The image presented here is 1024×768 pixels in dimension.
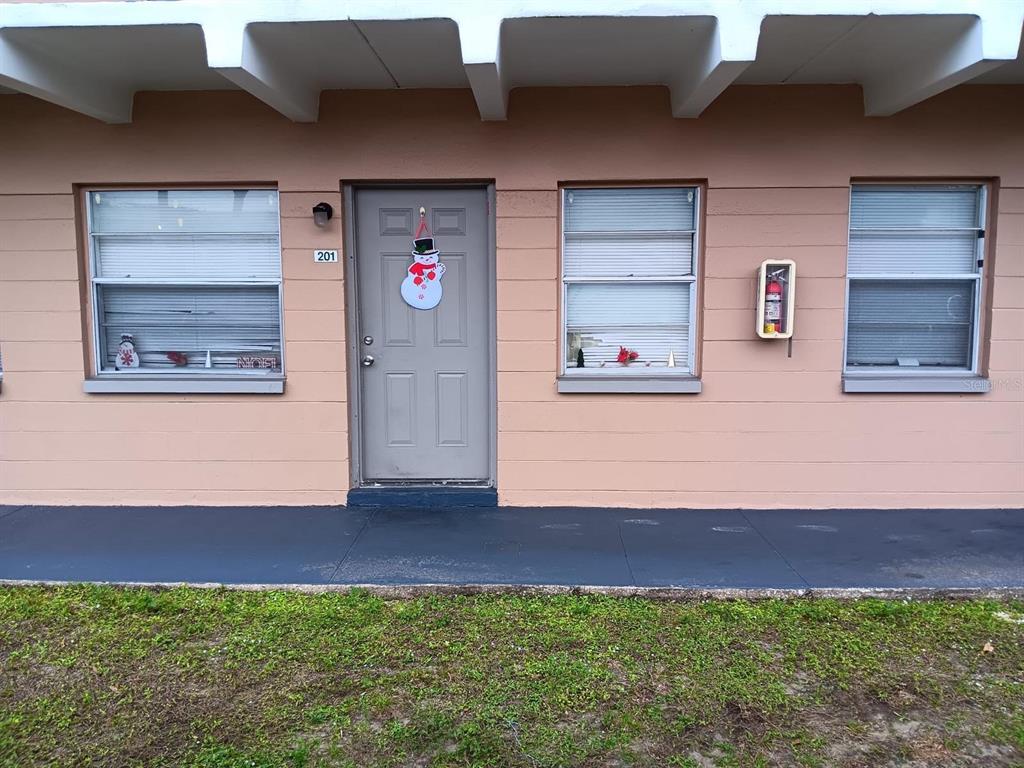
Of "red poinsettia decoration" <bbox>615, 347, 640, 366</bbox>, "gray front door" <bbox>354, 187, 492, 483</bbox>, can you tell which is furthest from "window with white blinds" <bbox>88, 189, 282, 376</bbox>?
"red poinsettia decoration" <bbox>615, 347, 640, 366</bbox>

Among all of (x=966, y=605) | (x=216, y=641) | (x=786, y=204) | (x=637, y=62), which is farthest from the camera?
(x=786, y=204)

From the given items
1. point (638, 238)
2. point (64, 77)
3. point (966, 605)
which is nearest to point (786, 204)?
point (638, 238)

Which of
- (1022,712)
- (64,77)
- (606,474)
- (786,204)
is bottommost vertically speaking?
(1022,712)

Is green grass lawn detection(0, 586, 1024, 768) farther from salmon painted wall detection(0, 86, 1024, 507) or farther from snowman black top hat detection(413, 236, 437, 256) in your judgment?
snowman black top hat detection(413, 236, 437, 256)

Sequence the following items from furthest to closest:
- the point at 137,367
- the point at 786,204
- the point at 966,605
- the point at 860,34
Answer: the point at 137,367, the point at 786,204, the point at 860,34, the point at 966,605

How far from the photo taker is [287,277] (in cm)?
518

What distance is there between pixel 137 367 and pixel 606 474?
368 cm

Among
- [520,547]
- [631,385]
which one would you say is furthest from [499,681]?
[631,385]

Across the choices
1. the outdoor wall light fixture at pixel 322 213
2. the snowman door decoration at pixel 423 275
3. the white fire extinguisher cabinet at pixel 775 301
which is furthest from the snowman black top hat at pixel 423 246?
the white fire extinguisher cabinet at pixel 775 301

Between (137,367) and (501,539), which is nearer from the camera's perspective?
(501,539)

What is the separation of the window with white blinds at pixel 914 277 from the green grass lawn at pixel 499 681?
7.02 feet

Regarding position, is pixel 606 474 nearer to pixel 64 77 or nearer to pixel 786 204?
pixel 786 204

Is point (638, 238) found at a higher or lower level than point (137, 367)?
higher

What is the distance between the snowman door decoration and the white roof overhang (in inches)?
41.1
